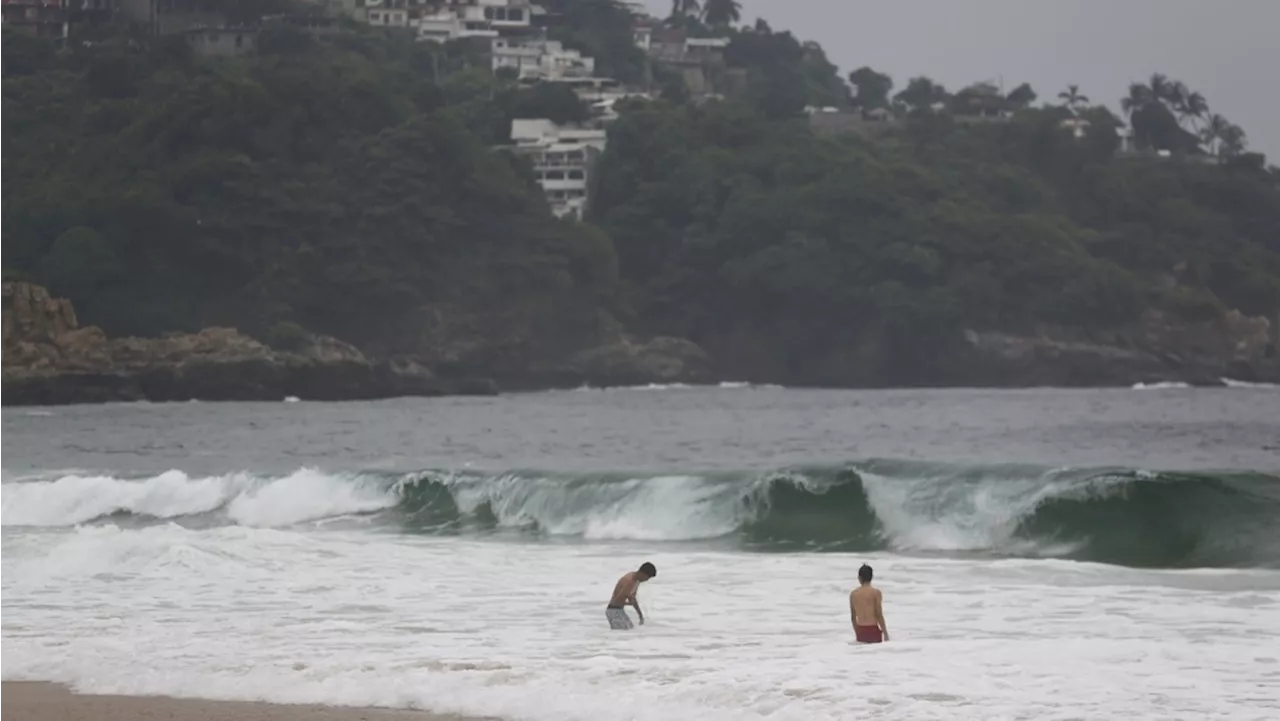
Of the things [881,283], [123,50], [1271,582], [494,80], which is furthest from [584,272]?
[1271,582]

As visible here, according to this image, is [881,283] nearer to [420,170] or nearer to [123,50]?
[420,170]

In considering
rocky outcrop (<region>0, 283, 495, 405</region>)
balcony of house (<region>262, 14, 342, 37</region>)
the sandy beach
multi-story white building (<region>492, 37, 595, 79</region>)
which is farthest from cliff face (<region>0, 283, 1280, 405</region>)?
the sandy beach

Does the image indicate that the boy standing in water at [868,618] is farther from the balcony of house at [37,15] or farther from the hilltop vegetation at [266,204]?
the balcony of house at [37,15]

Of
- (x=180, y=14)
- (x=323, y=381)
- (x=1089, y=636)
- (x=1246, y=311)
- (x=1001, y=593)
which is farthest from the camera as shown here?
(x=180, y=14)

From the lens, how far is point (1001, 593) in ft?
57.1

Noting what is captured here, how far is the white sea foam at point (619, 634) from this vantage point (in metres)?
12.2

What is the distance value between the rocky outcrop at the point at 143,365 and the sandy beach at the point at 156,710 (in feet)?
206

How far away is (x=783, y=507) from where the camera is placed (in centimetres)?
2514

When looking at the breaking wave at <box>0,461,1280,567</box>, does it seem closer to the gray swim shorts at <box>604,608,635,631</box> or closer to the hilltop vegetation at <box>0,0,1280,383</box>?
the gray swim shorts at <box>604,608,635,631</box>

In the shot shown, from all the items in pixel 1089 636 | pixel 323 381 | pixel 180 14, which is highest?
pixel 180 14

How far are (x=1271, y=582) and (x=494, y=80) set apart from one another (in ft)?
372

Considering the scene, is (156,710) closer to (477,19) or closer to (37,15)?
(37,15)

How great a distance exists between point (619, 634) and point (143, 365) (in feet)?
213

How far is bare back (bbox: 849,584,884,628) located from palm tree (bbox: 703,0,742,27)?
578ft
